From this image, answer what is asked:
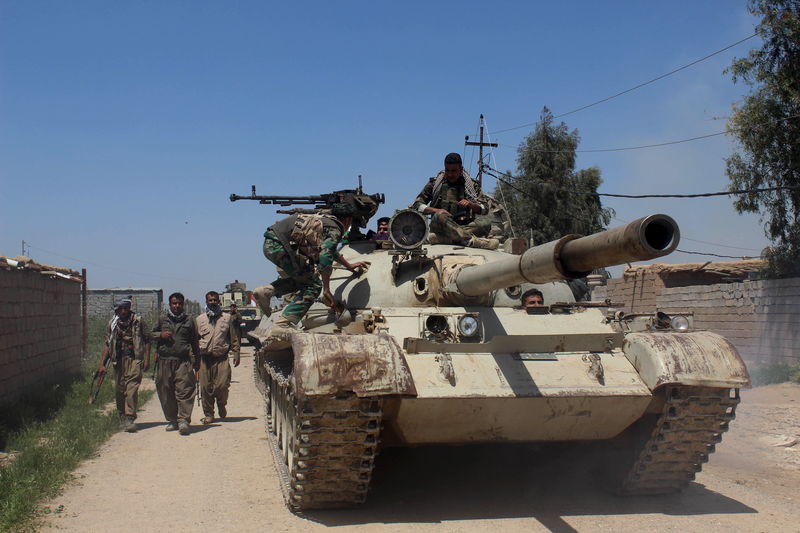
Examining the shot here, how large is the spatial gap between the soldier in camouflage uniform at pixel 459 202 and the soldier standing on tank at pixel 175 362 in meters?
3.89

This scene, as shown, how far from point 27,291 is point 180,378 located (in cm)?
399

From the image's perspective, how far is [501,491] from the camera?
726cm

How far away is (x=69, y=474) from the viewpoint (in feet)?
26.0

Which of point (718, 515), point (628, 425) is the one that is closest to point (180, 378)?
point (628, 425)

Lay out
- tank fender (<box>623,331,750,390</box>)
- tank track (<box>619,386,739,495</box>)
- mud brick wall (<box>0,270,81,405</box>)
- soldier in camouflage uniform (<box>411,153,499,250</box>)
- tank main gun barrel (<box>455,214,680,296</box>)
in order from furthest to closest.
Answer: mud brick wall (<box>0,270,81,405</box>)
soldier in camouflage uniform (<box>411,153,499,250</box>)
tank track (<box>619,386,739,495</box>)
tank fender (<box>623,331,750,390</box>)
tank main gun barrel (<box>455,214,680,296</box>)

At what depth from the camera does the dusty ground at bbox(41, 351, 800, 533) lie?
6.14 metres

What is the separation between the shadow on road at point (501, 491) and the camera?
645 centimetres

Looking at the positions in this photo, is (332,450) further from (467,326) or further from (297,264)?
(297,264)

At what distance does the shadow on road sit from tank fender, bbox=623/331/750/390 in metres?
1.10

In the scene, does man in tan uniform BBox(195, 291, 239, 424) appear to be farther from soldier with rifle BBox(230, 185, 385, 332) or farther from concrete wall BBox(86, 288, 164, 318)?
concrete wall BBox(86, 288, 164, 318)

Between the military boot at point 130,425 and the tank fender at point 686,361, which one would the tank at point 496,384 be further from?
the military boot at point 130,425

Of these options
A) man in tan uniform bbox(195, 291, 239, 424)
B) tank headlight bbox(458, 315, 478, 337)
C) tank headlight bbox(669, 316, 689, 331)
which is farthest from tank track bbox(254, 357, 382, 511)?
man in tan uniform bbox(195, 291, 239, 424)

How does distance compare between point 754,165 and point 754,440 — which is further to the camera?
point 754,165

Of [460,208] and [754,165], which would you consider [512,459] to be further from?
[754,165]
